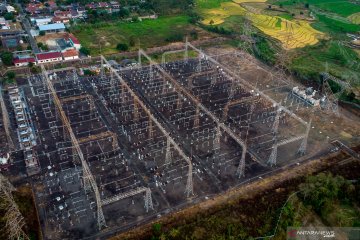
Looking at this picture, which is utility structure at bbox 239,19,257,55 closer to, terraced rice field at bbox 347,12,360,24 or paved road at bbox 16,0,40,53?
terraced rice field at bbox 347,12,360,24

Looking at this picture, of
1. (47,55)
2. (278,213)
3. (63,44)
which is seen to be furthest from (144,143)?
(63,44)

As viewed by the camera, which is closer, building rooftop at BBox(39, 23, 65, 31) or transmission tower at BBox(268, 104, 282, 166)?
transmission tower at BBox(268, 104, 282, 166)

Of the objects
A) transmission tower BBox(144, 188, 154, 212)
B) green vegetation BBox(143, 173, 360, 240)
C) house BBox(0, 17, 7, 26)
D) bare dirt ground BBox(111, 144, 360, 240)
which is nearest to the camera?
green vegetation BBox(143, 173, 360, 240)

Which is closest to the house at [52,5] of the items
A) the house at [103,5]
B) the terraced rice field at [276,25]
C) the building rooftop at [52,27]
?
the house at [103,5]

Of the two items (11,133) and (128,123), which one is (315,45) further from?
(11,133)

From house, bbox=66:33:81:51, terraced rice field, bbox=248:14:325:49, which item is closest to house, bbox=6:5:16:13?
house, bbox=66:33:81:51

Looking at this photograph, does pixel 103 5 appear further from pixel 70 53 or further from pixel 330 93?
pixel 330 93

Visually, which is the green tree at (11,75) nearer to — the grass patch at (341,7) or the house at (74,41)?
the house at (74,41)
